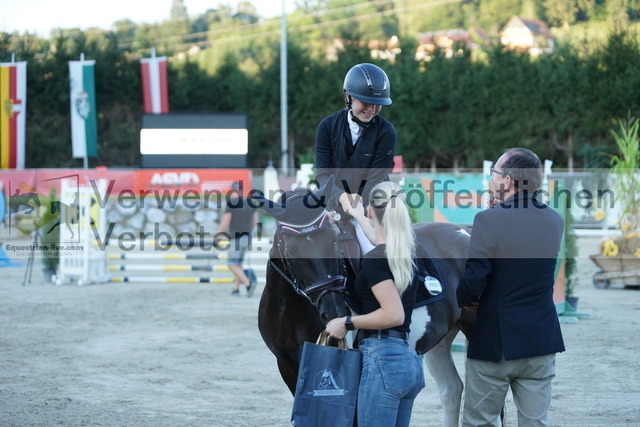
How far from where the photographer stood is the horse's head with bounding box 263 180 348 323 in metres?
3.75

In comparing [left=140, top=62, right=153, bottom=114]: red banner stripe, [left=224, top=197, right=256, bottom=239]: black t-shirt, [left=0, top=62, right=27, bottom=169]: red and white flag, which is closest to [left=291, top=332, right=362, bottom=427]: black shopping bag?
[left=224, top=197, right=256, bottom=239]: black t-shirt

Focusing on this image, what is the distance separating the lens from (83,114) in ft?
87.7

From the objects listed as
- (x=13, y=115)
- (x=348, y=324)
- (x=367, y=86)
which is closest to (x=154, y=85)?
(x=13, y=115)

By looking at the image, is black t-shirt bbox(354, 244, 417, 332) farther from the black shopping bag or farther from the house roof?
the house roof

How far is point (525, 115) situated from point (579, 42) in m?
3.32

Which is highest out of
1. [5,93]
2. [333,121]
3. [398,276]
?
[5,93]

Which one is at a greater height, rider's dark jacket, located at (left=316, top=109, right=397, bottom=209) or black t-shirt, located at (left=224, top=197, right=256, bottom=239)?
rider's dark jacket, located at (left=316, top=109, right=397, bottom=209)

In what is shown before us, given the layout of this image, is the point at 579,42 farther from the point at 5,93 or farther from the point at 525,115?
the point at 5,93

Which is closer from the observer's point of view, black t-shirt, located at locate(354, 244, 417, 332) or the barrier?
black t-shirt, located at locate(354, 244, 417, 332)

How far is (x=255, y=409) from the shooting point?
603 cm

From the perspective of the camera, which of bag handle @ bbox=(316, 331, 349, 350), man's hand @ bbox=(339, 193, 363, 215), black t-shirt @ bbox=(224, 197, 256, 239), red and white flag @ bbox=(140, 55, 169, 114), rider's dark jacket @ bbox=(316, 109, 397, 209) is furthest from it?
red and white flag @ bbox=(140, 55, 169, 114)

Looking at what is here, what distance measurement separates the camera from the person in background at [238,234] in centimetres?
1269

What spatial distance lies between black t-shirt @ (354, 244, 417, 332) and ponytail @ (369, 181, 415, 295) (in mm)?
37

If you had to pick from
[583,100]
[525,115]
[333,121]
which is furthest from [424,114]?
[333,121]
